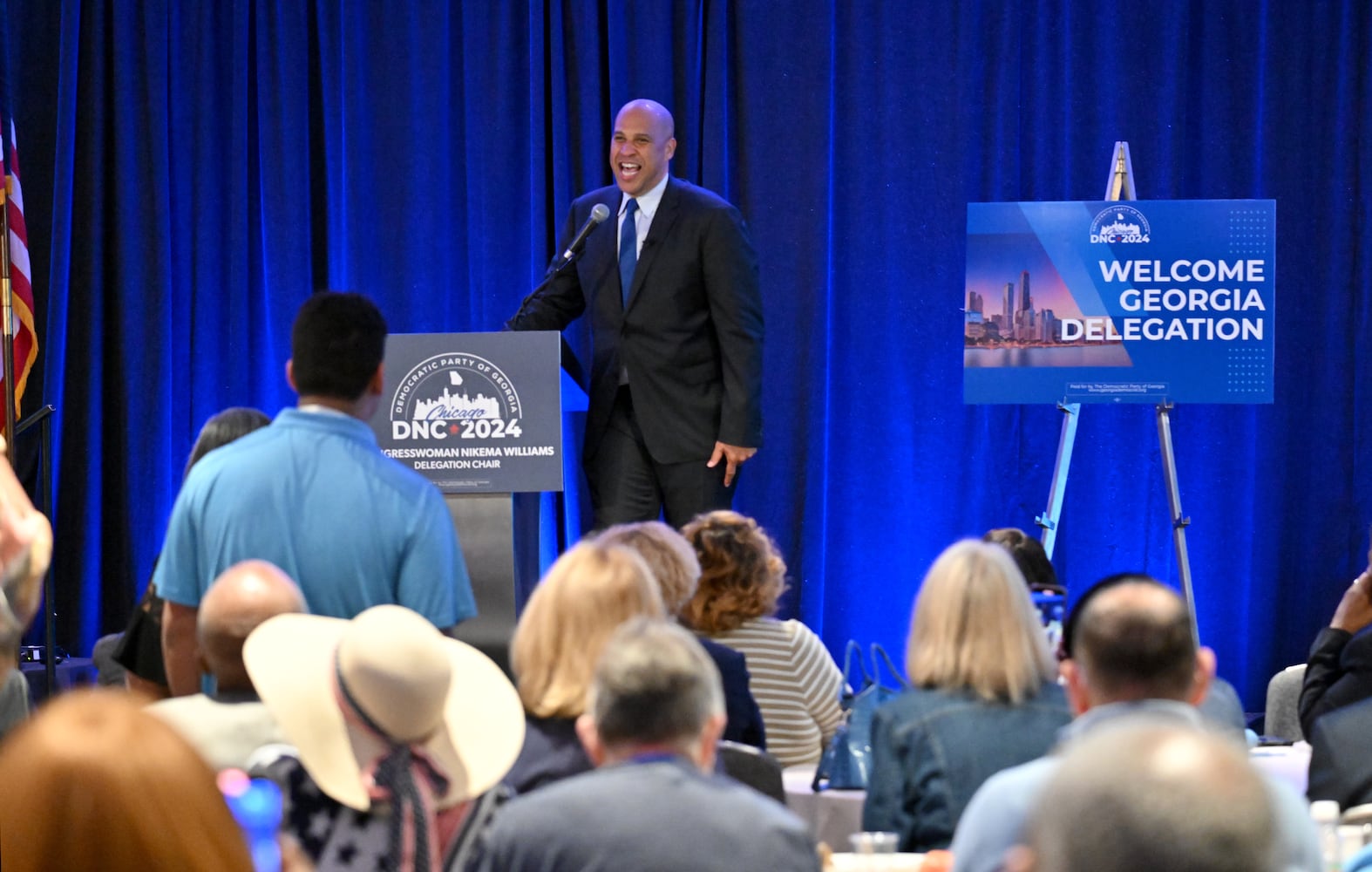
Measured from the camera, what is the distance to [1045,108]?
7.11 meters

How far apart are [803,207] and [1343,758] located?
15.1ft

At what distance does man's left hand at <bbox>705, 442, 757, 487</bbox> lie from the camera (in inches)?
217

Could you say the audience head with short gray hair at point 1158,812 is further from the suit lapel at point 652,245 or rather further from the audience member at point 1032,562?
the suit lapel at point 652,245

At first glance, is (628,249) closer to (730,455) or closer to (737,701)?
(730,455)

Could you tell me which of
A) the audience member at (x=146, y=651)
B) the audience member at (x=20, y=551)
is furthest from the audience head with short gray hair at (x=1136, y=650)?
the audience member at (x=146, y=651)

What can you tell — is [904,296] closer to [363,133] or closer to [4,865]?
[363,133]

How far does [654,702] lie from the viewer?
2166 millimetres

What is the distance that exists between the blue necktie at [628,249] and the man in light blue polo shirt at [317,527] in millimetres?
2443

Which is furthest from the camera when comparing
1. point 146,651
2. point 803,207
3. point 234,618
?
point 803,207

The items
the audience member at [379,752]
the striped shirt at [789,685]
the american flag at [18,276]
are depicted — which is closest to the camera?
the audience member at [379,752]

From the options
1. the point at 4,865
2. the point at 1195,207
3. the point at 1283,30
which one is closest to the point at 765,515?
the point at 1195,207

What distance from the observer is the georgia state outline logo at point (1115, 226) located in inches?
237

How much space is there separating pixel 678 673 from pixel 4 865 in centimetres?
112

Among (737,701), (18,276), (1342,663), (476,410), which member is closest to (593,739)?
(737,701)
